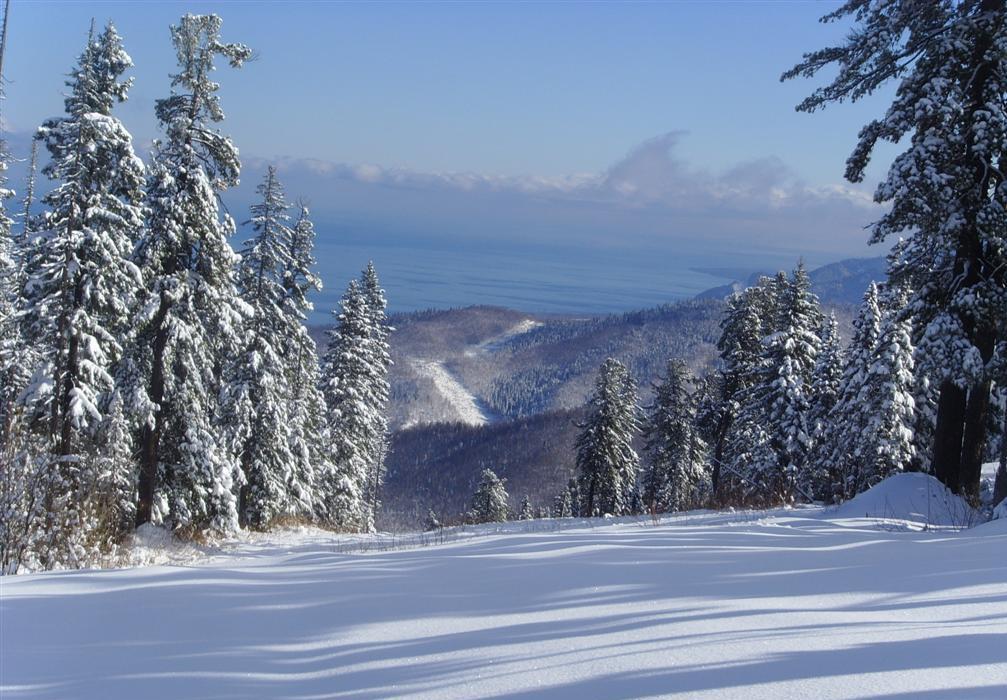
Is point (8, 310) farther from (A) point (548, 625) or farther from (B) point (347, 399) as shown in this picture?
(A) point (548, 625)

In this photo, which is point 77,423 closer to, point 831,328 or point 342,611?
point 342,611

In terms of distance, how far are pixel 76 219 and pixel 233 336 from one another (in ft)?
17.2

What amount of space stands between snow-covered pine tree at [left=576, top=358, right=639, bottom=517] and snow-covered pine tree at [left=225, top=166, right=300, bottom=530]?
17168 millimetres

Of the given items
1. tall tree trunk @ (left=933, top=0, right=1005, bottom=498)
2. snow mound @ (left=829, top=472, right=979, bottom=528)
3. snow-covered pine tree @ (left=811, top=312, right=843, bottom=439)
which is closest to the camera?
snow mound @ (left=829, top=472, right=979, bottom=528)

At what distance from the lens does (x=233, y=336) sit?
846 inches

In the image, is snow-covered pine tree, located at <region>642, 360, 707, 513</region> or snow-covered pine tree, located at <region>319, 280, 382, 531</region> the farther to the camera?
snow-covered pine tree, located at <region>642, 360, 707, 513</region>

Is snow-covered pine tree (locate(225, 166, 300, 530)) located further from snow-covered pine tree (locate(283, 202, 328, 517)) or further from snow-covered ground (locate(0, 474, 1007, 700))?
snow-covered ground (locate(0, 474, 1007, 700))

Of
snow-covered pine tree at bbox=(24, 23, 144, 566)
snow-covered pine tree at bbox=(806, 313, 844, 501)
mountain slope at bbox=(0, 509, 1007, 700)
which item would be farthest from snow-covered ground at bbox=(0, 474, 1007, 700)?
snow-covered pine tree at bbox=(806, 313, 844, 501)

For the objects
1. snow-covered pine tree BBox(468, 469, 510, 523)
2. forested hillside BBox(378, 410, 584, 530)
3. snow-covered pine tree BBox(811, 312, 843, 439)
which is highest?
snow-covered pine tree BBox(811, 312, 843, 439)

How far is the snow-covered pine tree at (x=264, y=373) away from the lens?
26.5 m

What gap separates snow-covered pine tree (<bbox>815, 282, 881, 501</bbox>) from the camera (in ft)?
84.4

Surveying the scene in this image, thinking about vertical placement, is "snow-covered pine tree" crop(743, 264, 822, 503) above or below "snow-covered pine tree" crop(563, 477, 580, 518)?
above

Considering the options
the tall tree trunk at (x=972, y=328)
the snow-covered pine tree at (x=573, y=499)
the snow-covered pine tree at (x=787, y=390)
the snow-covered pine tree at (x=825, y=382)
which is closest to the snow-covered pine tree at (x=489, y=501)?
the snow-covered pine tree at (x=573, y=499)

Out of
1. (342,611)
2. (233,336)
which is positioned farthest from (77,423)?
(342,611)
